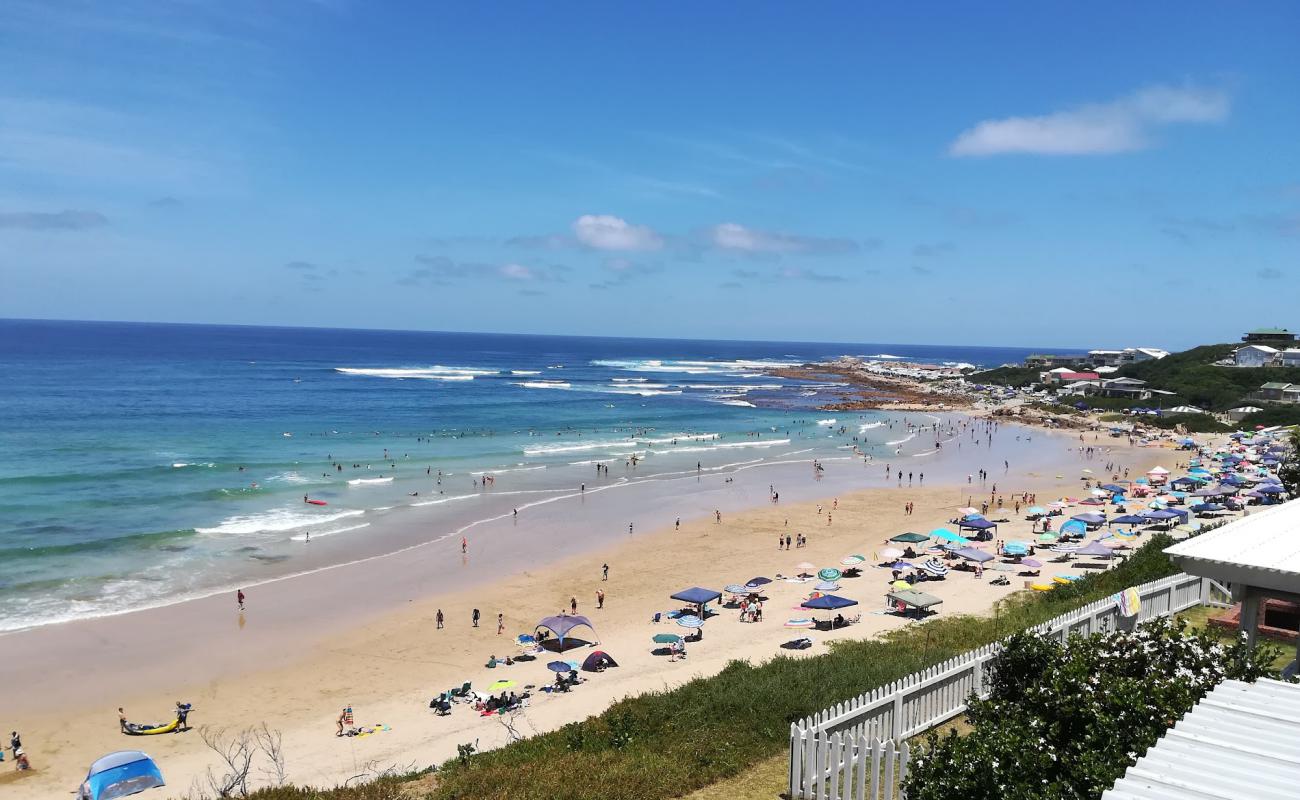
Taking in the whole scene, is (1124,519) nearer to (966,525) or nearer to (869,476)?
(966,525)

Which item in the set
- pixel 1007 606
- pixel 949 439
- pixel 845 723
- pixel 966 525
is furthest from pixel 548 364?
pixel 845 723

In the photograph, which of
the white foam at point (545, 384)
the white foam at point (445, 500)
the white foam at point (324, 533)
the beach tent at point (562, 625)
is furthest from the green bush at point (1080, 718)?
the white foam at point (545, 384)

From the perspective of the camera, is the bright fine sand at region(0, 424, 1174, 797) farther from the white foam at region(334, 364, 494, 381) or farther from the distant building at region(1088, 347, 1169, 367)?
the distant building at region(1088, 347, 1169, 367)

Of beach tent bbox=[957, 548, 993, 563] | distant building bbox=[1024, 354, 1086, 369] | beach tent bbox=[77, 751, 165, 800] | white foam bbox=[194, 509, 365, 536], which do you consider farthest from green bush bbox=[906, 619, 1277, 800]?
distant building bbox=[1024, 354, 1086, 369]

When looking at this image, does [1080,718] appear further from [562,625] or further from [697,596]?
[697,596]

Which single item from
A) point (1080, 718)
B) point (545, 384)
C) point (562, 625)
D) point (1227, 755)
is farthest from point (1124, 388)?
point (1227, 755)

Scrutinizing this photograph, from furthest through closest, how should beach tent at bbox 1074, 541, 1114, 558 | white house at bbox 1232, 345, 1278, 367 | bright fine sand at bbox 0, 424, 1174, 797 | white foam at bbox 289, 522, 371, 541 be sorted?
white house at bbox 1232, 345, 1278, 367, white foam at bbox 289, 522, 371, 541, beach tent at bbox 1074, 541, 1114, 558, bright fine sand at bbox 0, 424, 1174, 797
